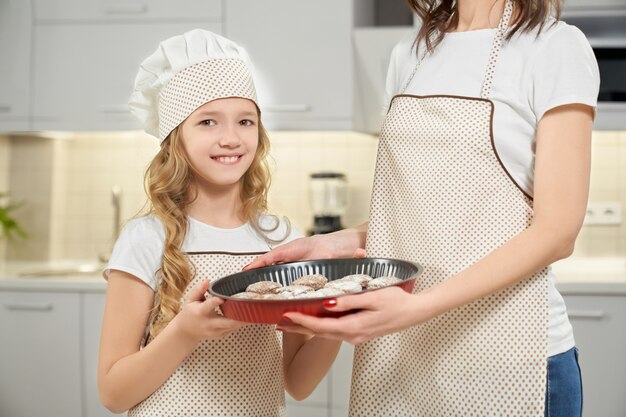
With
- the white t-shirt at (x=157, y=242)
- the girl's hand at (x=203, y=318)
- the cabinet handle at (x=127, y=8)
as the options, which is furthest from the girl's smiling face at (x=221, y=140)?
the cabinet handle at (x=127, y=8)

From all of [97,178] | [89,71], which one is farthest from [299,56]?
[97,178]

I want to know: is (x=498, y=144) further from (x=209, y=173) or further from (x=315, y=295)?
(x=209, y=173)

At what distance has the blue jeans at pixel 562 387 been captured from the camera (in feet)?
3.71

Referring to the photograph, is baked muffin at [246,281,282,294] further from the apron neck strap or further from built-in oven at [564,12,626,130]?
built-in oven at [564,12,626,130]

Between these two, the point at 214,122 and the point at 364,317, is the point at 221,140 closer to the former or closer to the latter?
the point at 214,122

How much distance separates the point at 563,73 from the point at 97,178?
268cm

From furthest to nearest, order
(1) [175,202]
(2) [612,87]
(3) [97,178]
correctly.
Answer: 1. (3) [97,178]
2. (2) [612,87]
3. (1) [175,202]

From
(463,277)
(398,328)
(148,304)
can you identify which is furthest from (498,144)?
(148,304)

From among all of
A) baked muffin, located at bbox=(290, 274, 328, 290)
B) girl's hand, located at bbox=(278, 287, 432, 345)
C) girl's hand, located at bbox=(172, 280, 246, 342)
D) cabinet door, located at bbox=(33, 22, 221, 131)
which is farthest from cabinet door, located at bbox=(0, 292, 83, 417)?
girl's hand, located at bbox=(278, 287, 432, 345)

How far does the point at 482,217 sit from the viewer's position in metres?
1.15

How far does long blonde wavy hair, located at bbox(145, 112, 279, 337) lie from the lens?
4.34 ft

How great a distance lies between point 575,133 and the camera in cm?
105

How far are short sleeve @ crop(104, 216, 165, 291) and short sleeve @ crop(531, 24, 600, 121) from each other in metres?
0.69

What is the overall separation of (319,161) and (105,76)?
954 mm
